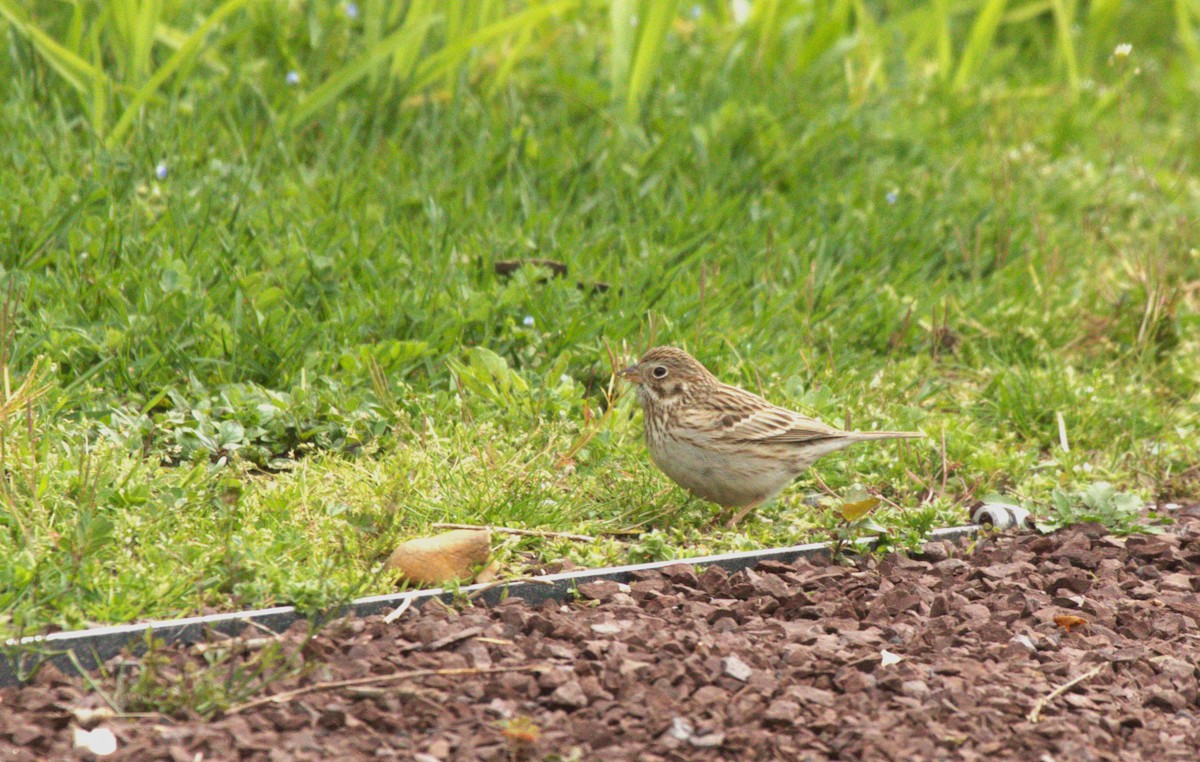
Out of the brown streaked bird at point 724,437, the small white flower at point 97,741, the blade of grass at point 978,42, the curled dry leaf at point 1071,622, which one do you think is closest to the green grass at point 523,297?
the blade of grass at point 978,42

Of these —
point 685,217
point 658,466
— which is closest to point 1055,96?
point 685,217

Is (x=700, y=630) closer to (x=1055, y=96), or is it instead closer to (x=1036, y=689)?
(x=1036, y=689)

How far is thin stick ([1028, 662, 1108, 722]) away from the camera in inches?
146

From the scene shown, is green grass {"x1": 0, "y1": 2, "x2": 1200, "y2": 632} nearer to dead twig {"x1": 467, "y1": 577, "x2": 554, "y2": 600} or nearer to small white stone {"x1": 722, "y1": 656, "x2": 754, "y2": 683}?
dead twig {"x1": 467, "y1": 577, "x2": 554, "y2": 600}

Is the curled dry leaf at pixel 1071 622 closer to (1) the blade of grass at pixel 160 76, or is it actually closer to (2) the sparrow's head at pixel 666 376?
(2) the sparrow's head at pixel 666 376

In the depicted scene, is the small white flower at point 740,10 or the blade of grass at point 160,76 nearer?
the blade of grass at point 160,76

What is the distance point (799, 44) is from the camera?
29.3 feet

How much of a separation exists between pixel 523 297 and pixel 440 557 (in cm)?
193

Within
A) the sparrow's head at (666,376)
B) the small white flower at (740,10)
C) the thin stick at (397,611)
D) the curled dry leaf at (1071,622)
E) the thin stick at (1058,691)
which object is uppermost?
the small white flower at (740,10)

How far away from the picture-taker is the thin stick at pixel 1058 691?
12.1ft

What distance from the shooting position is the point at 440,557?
430 centimetres

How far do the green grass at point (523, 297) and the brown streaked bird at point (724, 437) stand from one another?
0.17 meters

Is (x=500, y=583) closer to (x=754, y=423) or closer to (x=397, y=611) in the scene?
(x=397, y=611)

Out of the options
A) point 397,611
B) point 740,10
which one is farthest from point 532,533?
point 740,10
